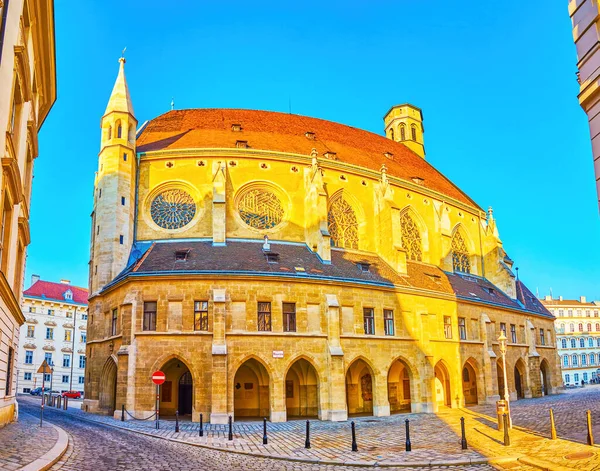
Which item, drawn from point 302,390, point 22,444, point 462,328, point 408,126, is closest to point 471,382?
point 462,328

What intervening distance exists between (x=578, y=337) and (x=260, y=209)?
263ft

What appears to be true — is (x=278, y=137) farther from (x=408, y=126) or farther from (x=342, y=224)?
(x=408, y=126)

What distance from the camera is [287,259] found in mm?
31625

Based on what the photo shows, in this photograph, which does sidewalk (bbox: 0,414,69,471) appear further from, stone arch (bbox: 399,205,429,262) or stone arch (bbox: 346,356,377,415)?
stone arch (bbox: 399,205,429,262)

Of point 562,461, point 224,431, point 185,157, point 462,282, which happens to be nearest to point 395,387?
point 462,282

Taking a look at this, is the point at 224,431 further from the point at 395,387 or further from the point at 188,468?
the point at 395,387

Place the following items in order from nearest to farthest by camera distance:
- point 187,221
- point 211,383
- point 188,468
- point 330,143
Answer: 1. point 188,468
2. point 211,383
3. point 187,221
4. point 330,143

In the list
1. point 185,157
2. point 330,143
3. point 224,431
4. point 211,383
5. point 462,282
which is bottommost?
point 224,431

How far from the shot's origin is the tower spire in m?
34.4

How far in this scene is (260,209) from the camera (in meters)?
35.2

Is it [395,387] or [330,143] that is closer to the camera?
[395,387]

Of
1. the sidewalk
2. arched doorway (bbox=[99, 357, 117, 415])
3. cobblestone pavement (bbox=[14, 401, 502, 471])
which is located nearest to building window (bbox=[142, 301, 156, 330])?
arched doorway (bbox=[99, 357, 117, 415])

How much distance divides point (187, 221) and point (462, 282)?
21.3 meters

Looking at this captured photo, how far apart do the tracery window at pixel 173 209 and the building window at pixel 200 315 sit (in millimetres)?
7431
